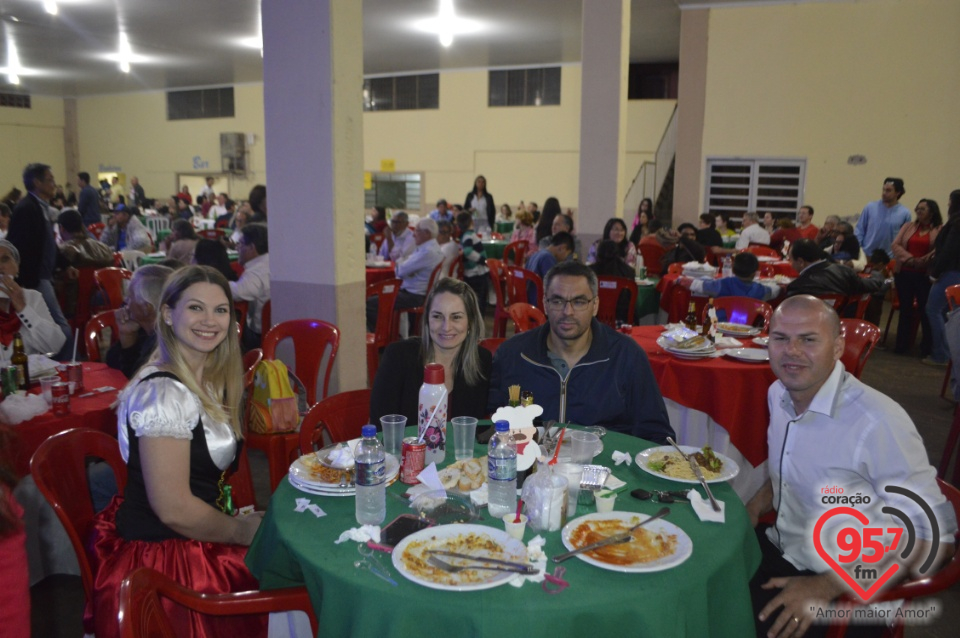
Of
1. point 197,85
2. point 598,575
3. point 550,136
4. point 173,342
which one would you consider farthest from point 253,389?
point 197,85

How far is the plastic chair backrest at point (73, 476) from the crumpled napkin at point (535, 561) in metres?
1.26

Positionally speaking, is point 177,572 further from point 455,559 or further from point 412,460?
point 455,559

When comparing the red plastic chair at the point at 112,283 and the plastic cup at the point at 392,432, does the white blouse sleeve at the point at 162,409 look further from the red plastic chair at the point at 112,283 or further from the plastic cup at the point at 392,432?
the red plastic chair at the point at 112,283

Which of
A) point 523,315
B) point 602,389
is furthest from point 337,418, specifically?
point 523,315

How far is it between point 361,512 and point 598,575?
609 millimetres

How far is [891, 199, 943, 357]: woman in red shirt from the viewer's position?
716 cm

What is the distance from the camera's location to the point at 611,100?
25.9 feet

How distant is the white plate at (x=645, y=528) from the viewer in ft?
4.85

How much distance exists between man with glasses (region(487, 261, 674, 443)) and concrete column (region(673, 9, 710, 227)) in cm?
948

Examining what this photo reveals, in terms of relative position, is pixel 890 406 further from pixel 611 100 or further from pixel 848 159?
pixel 848 159

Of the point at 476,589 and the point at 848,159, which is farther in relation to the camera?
the point at 848,159

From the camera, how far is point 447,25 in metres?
11.1

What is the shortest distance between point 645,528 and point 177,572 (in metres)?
1.28

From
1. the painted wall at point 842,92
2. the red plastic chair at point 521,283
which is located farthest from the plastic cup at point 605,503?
the painted wall at point 842,92
